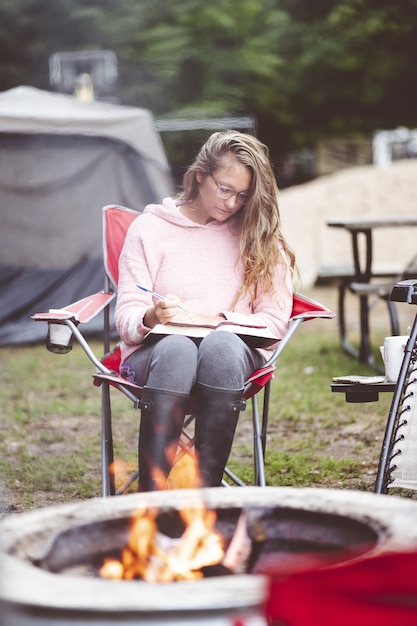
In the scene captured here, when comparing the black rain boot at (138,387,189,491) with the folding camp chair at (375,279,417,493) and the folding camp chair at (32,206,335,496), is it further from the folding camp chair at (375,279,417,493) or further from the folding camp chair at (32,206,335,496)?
the folding camp chair at (375,279,417,493)

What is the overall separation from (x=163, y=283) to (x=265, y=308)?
0.31 meters

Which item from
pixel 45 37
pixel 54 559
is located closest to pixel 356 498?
pixel 54 559

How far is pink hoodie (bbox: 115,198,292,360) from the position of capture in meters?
3.10

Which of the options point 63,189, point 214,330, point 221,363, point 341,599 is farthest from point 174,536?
point 63,189

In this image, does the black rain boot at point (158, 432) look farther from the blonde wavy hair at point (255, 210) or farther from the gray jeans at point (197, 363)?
the blonde wavy hair at point (255, 210)

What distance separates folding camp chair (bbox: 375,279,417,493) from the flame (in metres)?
0.92

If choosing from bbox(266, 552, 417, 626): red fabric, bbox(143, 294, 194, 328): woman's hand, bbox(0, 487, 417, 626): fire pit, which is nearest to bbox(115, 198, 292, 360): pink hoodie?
bbox(143, 294, 194, 328): woman's hand

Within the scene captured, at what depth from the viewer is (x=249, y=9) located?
68.0ft

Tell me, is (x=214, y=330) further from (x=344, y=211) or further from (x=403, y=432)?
(x=344, y=211)

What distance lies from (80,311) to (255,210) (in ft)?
2.00

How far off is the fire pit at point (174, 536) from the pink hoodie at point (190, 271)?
3.80 feet

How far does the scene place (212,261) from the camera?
3164 mm

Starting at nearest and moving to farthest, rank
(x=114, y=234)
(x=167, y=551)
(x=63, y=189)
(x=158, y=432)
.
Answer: (x=167, y=551) → (x=158, y=432) → (x=114, y=234) → (x=63, y=189)

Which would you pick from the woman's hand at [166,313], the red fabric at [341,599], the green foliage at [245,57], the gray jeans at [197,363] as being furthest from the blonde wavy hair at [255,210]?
the green foliage at [245,57]
